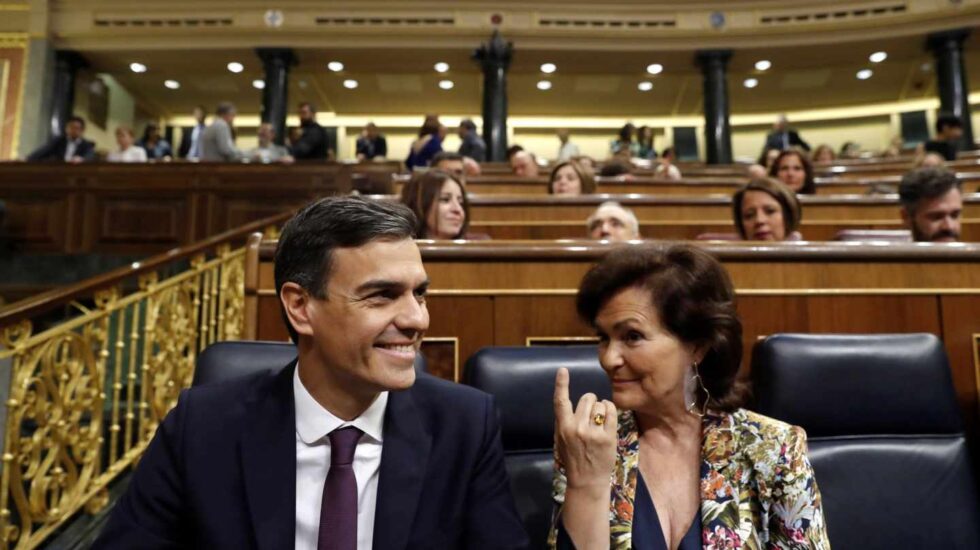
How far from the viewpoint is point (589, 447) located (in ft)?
2.63

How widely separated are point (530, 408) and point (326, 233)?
490mm

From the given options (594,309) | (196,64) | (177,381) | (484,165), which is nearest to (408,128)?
(196,64)

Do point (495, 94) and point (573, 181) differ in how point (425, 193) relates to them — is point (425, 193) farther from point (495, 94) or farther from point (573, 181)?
point (495, 94)

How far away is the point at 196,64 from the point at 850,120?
1092cm

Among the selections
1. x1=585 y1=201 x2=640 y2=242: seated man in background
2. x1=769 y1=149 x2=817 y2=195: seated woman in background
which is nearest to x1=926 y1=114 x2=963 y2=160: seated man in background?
x1=769 y1=149 x2=817 y2=195: seated woman in background

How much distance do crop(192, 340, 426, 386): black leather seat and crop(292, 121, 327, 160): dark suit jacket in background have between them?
4224 millimetres

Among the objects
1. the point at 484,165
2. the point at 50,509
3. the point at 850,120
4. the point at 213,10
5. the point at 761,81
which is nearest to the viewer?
the point at 50,509

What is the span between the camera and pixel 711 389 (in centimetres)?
94

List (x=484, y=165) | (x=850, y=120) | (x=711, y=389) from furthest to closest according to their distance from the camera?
(x=850, y=120)
(x=484, y=165)
(x=711, y=389)

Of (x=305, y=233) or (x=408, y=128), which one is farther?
(x=408, y=128)

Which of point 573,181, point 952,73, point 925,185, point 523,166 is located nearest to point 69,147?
point 523,166

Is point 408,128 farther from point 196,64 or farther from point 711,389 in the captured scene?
point 711,389

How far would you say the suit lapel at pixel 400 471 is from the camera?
2.57 ft

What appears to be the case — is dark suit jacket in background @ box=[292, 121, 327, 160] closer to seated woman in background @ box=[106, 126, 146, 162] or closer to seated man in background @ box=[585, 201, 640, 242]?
seated woman in background @ box=[106, 126, 146, 162]
